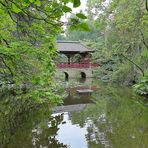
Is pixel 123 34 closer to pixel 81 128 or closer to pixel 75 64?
pixel 81 128

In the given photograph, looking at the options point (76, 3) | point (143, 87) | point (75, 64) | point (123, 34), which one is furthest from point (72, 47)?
point (76, 3)

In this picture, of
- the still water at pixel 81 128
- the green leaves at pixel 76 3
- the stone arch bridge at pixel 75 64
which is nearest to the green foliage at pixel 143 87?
the still water at pixel 81 128

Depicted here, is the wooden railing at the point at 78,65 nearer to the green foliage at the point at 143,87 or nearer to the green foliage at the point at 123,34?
the green foliage at the point at 123,34

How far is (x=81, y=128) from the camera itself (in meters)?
9.26

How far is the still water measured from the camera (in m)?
7.61

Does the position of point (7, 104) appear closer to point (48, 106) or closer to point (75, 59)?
point (48, 106)

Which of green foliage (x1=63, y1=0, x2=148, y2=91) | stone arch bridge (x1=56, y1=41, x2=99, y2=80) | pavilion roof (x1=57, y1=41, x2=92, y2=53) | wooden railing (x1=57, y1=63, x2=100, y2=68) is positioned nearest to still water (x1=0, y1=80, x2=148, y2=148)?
green foliage (x1=63, y1=0, x2=148, y2=91)

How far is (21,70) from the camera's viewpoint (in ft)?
18.0

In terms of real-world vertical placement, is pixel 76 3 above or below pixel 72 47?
below

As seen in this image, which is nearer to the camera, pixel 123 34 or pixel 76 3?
pixel 76 3

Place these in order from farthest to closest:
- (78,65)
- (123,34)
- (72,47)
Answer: (72,47) → (78,65) → (123,34)

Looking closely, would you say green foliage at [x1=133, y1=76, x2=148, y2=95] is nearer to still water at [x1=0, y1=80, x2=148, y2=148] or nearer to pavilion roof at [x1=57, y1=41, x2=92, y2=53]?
still water at [x1=0, y1=80, x2=148, y2=148]

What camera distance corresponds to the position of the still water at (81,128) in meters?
7.61

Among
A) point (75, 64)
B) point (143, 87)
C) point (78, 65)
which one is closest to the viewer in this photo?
point (143, 87)
